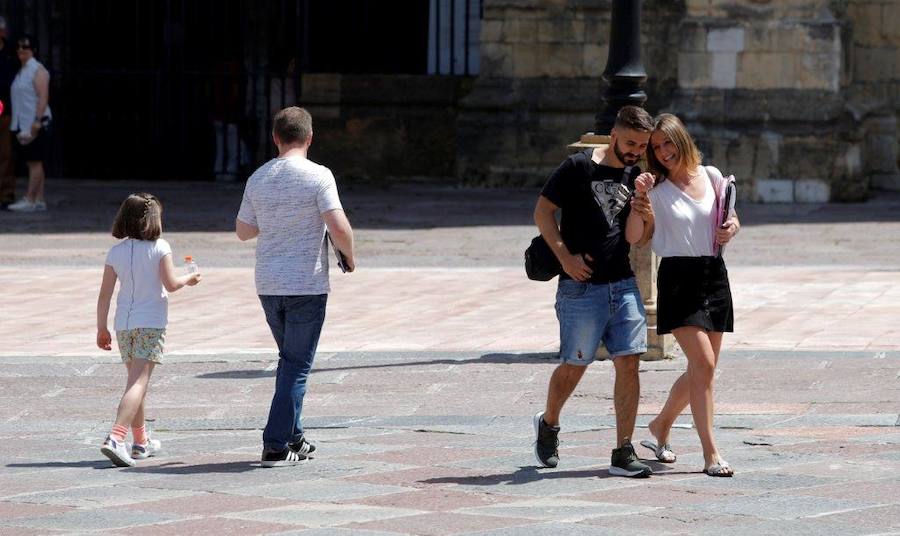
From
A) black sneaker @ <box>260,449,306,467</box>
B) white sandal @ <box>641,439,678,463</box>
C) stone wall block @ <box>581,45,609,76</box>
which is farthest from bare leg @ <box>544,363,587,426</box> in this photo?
stone wall block @ <box>581,45,609,76</box>

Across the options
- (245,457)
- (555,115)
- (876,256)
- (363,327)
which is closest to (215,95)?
(555,115)

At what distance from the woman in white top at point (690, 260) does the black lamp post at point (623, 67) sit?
327 cm

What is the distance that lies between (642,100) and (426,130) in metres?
12.2

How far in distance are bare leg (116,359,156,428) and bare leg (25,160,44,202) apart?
1087cm

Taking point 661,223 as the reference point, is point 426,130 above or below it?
below

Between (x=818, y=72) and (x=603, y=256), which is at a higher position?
(x=603, y=256)

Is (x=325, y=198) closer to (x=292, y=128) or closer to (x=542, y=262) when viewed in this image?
(x=292, y=128)

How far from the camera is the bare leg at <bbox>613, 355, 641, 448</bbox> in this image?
724cm

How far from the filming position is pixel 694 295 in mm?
7230

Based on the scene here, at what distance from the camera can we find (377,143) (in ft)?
74.4

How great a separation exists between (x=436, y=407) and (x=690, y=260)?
209 centimetres

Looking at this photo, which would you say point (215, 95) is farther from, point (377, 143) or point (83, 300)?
point (83, 300)

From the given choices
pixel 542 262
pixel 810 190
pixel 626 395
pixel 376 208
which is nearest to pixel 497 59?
pixel 376 208

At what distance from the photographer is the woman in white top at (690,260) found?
7.21 metres
